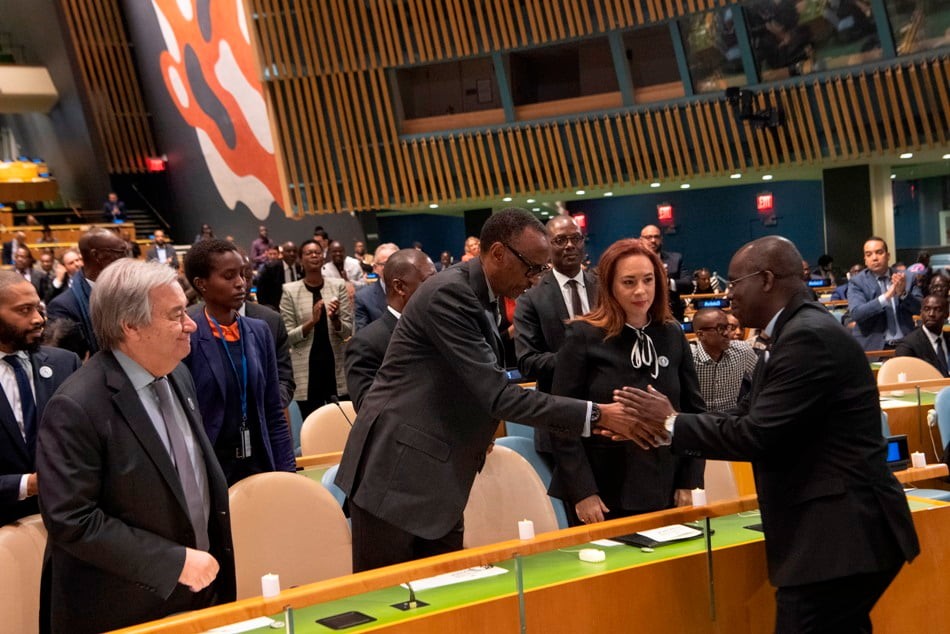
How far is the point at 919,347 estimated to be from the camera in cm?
688

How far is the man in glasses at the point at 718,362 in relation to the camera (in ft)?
17.4

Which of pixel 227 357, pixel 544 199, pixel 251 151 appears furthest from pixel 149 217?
pixel 227 357

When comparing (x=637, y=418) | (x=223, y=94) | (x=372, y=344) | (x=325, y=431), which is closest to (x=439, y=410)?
(x=637, y=418)

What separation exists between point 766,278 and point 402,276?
205 cm

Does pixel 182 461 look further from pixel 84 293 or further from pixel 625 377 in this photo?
pixel 84 293

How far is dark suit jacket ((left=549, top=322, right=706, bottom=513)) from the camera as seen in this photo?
3.12 metres

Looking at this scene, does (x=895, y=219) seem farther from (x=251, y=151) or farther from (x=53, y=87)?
(x=53, y=87)

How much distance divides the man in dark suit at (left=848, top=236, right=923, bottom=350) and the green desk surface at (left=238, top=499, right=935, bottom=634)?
5189 millimetres

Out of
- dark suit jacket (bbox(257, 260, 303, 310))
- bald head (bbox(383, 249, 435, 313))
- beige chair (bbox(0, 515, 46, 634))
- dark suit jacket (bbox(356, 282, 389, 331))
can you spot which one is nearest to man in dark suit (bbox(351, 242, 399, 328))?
dark suit jacket (bbox(356, 282, 389, 331))

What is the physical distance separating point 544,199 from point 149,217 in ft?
28.9

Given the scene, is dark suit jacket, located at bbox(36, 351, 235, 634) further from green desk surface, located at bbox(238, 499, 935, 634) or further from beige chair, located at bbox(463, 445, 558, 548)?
beige chair, located at bbox(463, 445, 558, 548)

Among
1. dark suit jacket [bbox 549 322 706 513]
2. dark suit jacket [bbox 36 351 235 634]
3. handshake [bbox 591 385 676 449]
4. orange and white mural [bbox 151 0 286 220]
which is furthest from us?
orange and white mural [bbox 151 0 286 220]

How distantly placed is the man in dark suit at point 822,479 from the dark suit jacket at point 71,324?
9.20ft

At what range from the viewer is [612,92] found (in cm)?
1537
